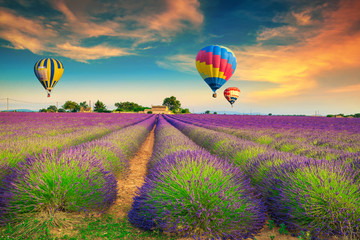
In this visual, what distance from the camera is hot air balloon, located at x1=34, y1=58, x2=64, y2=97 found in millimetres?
21125

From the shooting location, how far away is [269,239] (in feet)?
7.18

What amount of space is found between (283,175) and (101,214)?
9.31 feet

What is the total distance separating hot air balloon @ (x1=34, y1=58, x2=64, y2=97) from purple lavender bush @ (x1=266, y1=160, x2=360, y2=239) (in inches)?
1032

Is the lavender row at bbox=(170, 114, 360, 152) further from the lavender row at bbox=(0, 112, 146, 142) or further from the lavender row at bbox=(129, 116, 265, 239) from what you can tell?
the lavender row at bbox=(0, 112, 146, 142)

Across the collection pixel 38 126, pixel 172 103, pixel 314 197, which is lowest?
pixel 38 126

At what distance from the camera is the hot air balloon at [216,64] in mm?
16062

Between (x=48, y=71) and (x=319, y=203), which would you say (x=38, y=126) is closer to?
(x=48, y=71)

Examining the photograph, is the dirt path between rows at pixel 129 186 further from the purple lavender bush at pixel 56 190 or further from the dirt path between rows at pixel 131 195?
the purple lavender bush at pixel 56 190

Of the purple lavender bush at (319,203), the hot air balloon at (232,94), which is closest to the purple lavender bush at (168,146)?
the purple lavender bush at (319,203)

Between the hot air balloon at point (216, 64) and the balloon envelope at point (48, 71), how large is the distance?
1747cm

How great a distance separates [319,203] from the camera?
2.27 metres

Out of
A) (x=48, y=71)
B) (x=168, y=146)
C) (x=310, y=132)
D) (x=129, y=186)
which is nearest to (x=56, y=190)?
(x=129, y=186)

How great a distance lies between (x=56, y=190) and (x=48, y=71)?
24464 millimetres

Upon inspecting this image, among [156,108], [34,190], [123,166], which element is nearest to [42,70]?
[123,166]
